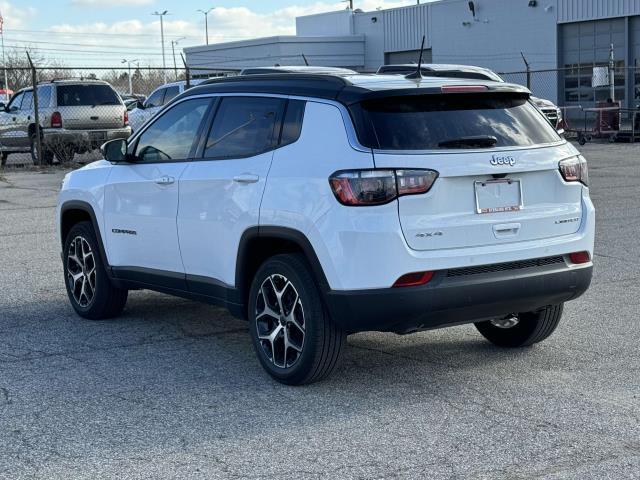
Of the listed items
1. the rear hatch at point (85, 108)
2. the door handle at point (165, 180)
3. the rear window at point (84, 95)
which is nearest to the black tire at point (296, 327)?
the door handle at point (165, 180)

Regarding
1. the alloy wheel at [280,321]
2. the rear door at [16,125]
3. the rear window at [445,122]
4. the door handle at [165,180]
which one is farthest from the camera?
the rear door at [16,125]

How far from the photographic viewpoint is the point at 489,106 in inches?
244

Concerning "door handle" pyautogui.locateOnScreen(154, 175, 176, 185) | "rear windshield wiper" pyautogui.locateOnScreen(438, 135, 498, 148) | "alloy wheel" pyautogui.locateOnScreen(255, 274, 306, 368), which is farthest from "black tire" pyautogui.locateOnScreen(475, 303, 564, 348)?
"door handle" pyautogui.locateOnScreen(154, 175, 176, 185)

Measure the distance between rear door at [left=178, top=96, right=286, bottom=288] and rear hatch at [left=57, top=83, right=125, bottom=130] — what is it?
1722cm

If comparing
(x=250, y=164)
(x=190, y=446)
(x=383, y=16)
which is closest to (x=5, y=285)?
(x=250, y=164)

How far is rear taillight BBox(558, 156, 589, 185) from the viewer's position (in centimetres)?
619

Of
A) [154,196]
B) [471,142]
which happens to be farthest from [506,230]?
[154,196]

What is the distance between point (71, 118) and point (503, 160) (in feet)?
62.2

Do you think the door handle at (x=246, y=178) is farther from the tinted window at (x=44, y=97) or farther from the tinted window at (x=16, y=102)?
the tinted window at (x=16, y=102)

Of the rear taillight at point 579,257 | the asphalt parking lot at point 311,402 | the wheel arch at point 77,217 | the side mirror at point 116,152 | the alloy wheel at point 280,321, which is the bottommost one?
the asphalt parking lot at point 311,402

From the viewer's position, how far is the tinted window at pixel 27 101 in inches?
938

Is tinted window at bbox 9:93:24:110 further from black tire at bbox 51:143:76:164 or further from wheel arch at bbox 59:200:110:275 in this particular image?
wheel arch at bbox 59:200:110:275

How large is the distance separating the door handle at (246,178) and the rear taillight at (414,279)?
47.0 inches

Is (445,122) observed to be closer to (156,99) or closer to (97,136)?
(97,136)
